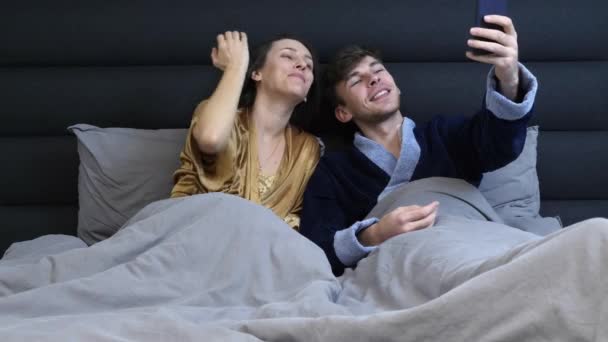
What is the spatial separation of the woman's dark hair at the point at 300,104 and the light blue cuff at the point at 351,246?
51cm

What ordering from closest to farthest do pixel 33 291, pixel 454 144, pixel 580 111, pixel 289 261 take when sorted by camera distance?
pixel 33 291 < pixel 289 261 < pixel 454 144 < pixel 580 111

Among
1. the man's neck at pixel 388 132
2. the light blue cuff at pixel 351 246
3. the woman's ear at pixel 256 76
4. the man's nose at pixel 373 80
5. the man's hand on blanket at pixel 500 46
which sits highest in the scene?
the man's hand on blanket at pixel 500 46

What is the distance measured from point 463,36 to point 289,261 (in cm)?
102

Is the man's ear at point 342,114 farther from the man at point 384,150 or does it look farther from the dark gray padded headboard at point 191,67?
the dark gray padded headboard at point 191,67

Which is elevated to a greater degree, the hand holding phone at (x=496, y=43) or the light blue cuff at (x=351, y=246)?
the hand holding phone at (x=496, y=43)

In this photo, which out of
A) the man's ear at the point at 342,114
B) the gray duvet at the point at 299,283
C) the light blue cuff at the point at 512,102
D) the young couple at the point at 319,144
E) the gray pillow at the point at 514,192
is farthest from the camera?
the man's ear at the point at 342,114

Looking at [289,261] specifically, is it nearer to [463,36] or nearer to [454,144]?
[454,144]

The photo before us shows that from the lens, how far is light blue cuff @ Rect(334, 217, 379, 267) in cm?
173

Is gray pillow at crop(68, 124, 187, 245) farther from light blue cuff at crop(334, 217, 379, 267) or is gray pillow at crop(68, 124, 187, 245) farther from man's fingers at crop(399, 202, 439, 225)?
man's fingers at crop(399, 202, 439, 225)

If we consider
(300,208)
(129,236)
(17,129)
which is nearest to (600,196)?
(300,208)

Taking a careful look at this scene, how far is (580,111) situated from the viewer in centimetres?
220

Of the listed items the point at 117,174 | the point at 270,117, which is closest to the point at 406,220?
the point at 270,117

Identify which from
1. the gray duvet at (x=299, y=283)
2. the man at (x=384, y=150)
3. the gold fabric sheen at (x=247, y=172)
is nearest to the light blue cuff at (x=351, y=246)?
the man at (x=384, y=150)

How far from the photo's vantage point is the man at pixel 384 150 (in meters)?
1.70
